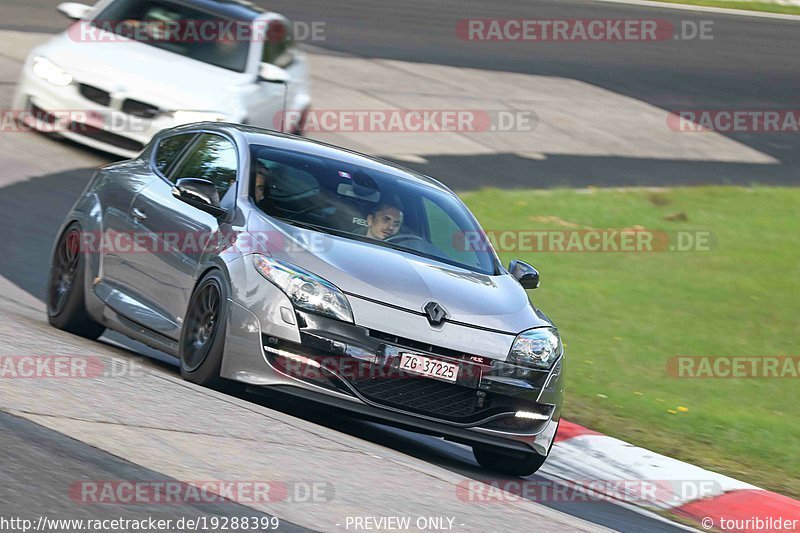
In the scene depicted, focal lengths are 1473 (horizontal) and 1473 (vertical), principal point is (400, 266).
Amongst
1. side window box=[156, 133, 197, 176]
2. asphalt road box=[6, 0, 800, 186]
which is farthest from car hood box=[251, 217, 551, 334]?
asphalt road box=[6, 0, 800, 186]

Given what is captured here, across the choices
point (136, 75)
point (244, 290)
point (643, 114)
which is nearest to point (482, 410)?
point (244, 290)

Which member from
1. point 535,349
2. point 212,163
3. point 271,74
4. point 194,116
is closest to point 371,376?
point 535,349

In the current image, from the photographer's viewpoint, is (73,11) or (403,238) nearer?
(403,238)

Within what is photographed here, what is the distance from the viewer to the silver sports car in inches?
293

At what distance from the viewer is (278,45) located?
1662 centimetres

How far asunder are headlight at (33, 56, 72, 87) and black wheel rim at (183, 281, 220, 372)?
736cm

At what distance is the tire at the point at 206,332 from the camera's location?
764 cm

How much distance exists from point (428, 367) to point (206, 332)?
4.11 feet

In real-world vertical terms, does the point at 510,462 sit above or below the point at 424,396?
below

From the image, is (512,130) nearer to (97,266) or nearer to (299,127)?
(299,127)

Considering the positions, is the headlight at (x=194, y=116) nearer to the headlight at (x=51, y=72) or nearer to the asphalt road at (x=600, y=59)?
the headlight at (x=51, y=72)

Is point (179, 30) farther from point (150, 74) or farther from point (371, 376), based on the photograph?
point (371, 376)

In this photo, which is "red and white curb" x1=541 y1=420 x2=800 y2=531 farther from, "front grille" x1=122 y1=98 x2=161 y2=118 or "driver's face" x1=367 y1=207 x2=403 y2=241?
"front grille" x1=122 y1=98 x2=161 y2=118

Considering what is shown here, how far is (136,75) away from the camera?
1469 centimetres
